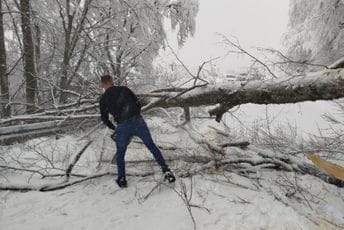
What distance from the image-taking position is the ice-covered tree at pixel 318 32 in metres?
10.0

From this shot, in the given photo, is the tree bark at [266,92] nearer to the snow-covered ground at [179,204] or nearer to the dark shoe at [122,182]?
the snow-covered ground at [179,204]

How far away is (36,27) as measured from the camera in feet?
34.3

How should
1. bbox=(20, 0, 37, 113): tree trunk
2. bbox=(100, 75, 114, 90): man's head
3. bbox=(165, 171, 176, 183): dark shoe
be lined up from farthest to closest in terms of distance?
bbox=(20, 0, 37, 113): tree trunk → bbox=(100, 75, 114, 90): man's head → bbox=(165, 171, 176, 183): dark shoe

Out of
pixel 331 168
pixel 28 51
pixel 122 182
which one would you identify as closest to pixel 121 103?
pixel 122 182

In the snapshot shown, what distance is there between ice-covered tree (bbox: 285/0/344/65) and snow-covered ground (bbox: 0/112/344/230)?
19.3 ft

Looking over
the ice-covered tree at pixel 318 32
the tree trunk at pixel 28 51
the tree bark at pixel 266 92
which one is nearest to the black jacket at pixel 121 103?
the tree bark at pixel 266 92

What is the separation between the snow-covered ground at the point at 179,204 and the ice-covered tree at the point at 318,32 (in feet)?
19.3

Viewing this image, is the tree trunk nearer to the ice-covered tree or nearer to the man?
the man

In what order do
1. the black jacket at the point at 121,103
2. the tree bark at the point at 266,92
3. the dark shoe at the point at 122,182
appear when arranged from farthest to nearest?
1. the black jacket at the point at 121,103
2. the dark shoe at the point at 122,182
3. the tree bark at the point at 266,92

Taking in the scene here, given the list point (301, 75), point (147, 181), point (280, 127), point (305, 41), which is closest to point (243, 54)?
point (301, 75)

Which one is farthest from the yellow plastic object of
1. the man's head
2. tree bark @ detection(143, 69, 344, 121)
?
the man's head

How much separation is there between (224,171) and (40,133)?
12.7 ft

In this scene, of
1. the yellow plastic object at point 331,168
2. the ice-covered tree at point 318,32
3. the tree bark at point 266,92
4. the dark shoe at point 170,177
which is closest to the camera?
the tree bark at point 266,92

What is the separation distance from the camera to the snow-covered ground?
3.73 meters
